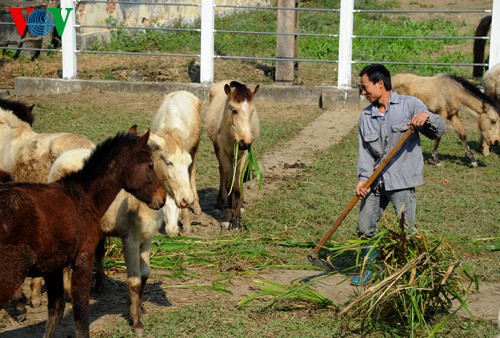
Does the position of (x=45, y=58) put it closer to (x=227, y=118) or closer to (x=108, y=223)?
(x=227, y=118)

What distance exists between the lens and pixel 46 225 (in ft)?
17.0

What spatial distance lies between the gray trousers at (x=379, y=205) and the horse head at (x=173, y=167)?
1.53 m

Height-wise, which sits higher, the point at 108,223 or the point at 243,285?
the point at 108,223

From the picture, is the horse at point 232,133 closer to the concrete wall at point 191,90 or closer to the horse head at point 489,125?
the horse head at point 489,125

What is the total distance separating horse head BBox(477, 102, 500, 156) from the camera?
1292cm

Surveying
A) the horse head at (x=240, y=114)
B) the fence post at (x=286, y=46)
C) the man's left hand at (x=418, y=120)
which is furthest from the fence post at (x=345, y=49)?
the man's left hand at (x=418, y=120)

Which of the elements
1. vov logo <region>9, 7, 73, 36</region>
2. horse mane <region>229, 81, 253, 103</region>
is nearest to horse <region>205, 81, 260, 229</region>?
horse mane <region>229, 81, 253, 103</region>

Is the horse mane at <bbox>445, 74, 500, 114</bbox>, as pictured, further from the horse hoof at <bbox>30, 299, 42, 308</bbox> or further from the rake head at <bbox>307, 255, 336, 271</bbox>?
the horse hoof at <bbox>30, 299, 42, 308</bbox>

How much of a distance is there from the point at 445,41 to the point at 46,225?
18388 millimetres

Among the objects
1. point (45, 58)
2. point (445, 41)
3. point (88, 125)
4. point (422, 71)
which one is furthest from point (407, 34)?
point (88, 125)

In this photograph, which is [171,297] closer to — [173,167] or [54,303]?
[173,167]

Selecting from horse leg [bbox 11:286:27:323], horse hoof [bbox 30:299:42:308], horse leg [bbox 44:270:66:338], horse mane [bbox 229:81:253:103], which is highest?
horse mane [bbox 229:81:253:103]

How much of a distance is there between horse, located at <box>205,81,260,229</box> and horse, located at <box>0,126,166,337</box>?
308cm

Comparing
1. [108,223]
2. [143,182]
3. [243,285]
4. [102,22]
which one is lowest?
[243,285]
